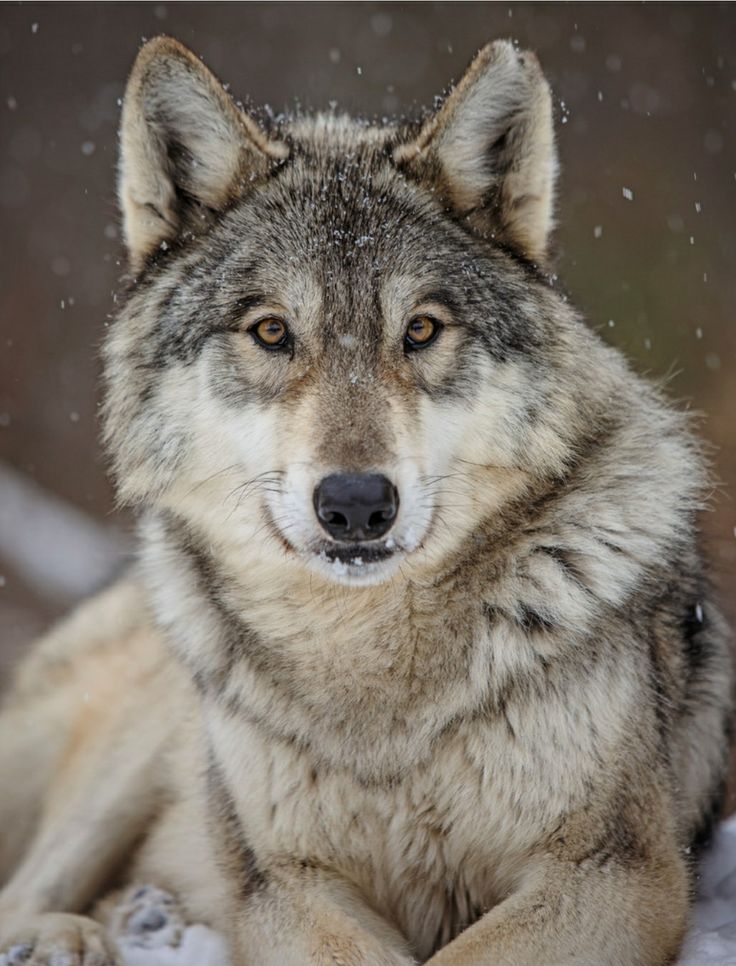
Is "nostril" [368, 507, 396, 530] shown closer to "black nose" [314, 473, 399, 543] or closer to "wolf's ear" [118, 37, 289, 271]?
"black nose" [314, 473, 399, 543]

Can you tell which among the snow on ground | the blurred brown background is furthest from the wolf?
the blurred brown background

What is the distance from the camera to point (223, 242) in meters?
3.62

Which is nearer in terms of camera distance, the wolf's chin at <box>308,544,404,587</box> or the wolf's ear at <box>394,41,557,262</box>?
the wolf's chin at <box>308,544,404,587</box>

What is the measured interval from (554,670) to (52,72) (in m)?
12.2

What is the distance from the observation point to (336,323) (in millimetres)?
3350

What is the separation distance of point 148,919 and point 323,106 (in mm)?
7449

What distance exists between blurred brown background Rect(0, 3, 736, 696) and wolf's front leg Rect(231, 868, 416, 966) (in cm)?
654

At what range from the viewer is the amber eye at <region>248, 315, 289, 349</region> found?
343 centimetres

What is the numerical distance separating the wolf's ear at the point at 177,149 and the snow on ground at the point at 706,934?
2.36 metres

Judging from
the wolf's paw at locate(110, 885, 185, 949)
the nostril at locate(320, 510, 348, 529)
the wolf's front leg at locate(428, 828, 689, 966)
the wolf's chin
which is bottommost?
the wolf's paw at locate(110, 885, 185, 949)

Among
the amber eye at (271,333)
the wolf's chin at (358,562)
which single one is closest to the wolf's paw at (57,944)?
the wolf's chin at (358,562)

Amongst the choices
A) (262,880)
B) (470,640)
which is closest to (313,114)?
(470,640)

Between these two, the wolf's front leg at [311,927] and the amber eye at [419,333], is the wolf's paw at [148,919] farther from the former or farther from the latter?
the amber eye at [419,333]

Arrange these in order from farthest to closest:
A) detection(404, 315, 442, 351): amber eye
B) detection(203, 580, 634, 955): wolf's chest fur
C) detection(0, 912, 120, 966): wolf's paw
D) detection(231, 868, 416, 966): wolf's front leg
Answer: detection(0, 912, 120, 966): wolf's paw → detection(404, 315, 442, 351): amber eye → detection(203, 580, 634, 955): wolf's chest fur → detection(231, 868, 416, 966): wolf's front leg
